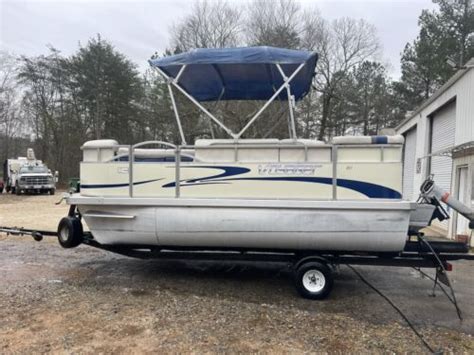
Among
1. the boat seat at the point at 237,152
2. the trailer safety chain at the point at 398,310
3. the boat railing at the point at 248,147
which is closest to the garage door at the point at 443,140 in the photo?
the trailer safety chain at the point at 398,310

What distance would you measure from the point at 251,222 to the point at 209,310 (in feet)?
3.66

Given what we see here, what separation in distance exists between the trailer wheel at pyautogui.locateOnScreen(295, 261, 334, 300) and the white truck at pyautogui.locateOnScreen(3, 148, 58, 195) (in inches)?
909

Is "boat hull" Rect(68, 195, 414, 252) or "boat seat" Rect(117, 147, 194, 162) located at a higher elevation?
"boat seat" Rect(117, 147, 194, 162)

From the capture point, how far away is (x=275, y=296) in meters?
5.26

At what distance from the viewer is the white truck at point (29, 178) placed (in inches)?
965

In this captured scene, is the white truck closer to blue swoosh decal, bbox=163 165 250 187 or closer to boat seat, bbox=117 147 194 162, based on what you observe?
boat seat, bbox=117 147 194 162

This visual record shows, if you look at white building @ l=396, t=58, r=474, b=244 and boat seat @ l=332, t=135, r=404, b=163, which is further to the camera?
white building @ l=396, t=58, r=474, b=244

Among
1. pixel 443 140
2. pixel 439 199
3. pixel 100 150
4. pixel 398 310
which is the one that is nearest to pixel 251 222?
pixel 398 310

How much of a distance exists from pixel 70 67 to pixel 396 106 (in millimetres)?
25253

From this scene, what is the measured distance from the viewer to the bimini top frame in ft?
18.0

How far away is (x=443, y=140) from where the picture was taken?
1225cm

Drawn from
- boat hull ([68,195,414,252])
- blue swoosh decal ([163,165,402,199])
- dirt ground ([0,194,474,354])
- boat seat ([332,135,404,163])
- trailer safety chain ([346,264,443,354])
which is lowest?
dirt ground ([0,194,474,354])

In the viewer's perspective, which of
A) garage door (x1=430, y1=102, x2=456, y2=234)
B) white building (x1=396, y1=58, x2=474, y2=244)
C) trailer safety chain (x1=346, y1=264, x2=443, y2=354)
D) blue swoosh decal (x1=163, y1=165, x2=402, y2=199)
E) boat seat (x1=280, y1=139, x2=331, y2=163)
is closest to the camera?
trailer safety chain (x1=346, y1=264, x2=443, y2=354)

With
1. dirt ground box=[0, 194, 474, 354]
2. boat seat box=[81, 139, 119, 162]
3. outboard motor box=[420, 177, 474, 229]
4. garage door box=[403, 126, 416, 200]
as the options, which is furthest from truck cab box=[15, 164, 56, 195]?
outboard motor box=[420, 177, 474, 229]
